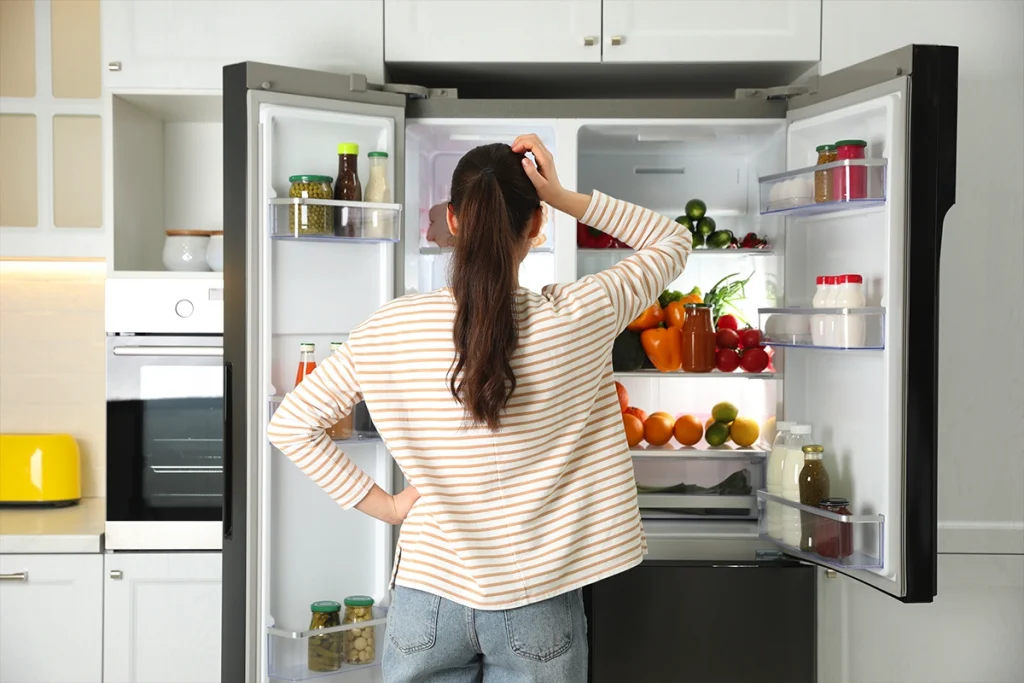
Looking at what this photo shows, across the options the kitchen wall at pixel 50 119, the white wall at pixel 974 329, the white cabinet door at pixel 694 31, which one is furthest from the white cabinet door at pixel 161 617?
the white cabinet door at pixel 694 31

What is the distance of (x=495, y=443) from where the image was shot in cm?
114

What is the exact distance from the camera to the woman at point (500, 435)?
1.12 metres

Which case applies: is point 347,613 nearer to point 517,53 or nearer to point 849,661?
point 849,661

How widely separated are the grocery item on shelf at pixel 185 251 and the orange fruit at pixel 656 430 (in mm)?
1273

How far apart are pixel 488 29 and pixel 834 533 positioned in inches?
56.8

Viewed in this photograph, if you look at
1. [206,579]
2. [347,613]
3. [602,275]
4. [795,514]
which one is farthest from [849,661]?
[206,579]

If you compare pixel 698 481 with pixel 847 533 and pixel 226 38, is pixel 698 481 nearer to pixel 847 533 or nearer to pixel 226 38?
pixel 847 533

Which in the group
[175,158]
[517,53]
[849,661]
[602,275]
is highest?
[517,53]

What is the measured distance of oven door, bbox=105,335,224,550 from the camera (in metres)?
2.29

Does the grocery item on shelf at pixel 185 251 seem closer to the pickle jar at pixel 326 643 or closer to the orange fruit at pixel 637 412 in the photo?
the pickle jar at pixel 326 643

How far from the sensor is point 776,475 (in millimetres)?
2012

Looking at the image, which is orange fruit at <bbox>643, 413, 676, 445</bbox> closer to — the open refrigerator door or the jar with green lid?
the open refrigerator door

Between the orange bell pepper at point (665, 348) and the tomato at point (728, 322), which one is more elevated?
the tomato at point (728, 322)

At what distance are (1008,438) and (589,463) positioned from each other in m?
1.47
